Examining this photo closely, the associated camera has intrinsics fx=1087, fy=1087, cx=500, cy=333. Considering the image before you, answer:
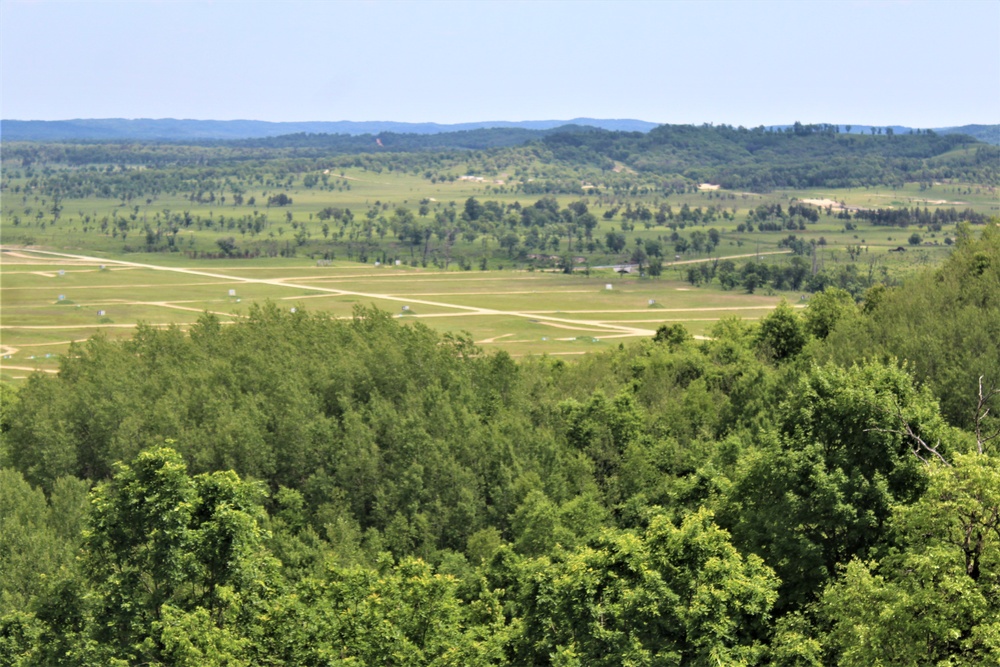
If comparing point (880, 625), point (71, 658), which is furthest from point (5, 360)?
point (880, 625)

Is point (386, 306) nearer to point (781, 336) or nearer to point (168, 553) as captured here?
point (781, 336)

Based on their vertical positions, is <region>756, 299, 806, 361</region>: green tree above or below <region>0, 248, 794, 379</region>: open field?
above

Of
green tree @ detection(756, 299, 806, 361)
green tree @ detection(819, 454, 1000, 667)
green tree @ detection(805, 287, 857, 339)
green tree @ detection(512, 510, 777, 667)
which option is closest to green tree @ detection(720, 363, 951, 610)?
green tree @ detection(512, 510, 777, 667)

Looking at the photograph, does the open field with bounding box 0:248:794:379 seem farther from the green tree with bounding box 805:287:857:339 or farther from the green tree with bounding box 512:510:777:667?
the green tree with bounding box 512:510:777:667

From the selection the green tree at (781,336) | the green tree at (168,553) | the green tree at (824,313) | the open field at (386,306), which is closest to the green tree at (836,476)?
the green tree at (168,553)

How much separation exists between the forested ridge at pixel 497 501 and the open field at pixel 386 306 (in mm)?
64286

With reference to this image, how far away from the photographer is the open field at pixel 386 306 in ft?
468

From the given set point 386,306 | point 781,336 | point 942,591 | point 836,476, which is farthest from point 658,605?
point 386,306

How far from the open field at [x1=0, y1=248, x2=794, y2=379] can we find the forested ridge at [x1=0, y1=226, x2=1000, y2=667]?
211 feet

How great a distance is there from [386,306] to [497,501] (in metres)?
114

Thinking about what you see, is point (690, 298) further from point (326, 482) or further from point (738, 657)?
point (738, 657)

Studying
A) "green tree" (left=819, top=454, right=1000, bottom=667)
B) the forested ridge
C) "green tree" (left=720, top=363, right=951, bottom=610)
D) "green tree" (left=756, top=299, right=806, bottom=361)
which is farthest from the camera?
"green tree" (left=756, top=299, right=806, bottom=361)

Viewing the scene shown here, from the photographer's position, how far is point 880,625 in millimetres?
27375

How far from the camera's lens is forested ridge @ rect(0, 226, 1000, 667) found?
32062mm
